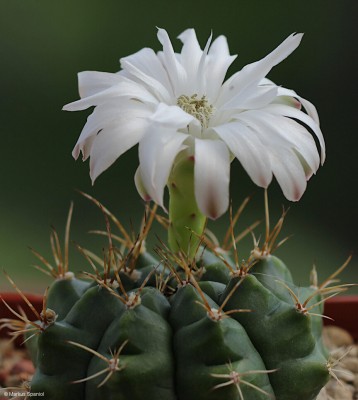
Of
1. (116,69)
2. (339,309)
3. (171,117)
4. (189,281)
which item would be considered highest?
(171,117)

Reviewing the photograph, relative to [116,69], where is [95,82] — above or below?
above

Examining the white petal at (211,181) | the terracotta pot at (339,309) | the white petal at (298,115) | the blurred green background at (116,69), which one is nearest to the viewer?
the white petal at (211,181)

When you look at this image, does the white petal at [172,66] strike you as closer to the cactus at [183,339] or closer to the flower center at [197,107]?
the flower center at [197,107]

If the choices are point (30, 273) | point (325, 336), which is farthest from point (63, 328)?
point (30, 273)

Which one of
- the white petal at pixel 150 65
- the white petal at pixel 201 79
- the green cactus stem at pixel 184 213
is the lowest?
the green cactus stem at pixel 184 213

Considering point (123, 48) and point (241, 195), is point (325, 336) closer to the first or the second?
point (241, 195)

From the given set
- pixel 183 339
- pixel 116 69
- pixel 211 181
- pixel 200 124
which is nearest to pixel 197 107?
pixel 200 124

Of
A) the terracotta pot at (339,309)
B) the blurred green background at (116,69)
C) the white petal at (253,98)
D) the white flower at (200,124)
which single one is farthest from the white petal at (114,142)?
the blurred green background at (116,69)

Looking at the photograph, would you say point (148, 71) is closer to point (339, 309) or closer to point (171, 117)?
point (171, 117)
